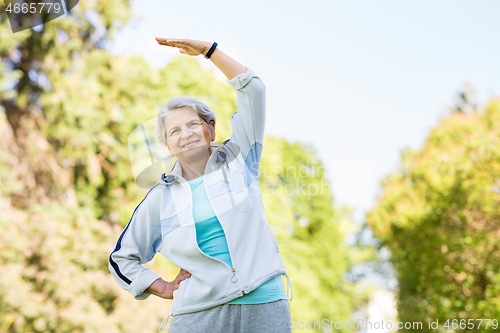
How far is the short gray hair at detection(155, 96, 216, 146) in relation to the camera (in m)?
1.42

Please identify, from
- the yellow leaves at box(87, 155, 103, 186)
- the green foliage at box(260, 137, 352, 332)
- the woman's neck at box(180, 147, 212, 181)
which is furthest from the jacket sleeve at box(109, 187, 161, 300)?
the green foliage at box(260, 137, 352, 332)

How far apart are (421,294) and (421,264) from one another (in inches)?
24.4

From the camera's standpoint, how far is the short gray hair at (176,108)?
1.42 meters

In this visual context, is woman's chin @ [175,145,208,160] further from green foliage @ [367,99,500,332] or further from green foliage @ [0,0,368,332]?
green foliage @ [367,99,500,332]

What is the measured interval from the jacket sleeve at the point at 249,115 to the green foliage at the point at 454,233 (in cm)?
618

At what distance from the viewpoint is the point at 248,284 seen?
121 cm

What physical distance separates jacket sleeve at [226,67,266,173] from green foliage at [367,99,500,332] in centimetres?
618

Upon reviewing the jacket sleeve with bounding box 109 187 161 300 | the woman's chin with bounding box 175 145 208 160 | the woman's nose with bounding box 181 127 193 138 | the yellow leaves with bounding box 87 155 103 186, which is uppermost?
the woman's nose with bounding box 181 127 193 138

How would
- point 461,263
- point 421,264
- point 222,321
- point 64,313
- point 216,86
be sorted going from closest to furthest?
point 222,321 < point 64,313 < point 461,263 < point 421,264 < point 216,86

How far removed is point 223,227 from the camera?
1.25 m

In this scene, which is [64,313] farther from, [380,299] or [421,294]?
[380,299]

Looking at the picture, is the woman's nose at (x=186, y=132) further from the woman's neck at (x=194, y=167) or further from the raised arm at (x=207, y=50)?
the raised arm at (x=207, y=50)

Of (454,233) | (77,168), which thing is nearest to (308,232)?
(454,233)

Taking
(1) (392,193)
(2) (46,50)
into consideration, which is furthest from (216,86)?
(1) (392,193)
